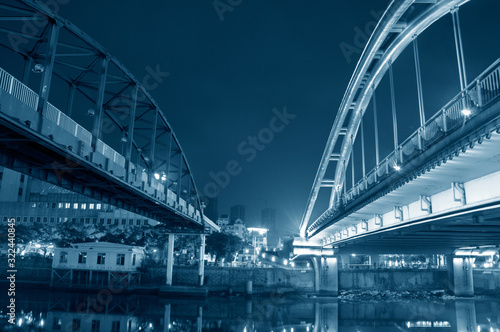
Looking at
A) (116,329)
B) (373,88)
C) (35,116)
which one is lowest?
(116,329)

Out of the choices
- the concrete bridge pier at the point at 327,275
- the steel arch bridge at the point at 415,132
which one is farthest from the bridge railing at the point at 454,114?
the concrete bridge pier at the point at 327,275

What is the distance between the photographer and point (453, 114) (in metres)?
13.2

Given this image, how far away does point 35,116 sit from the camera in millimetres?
15242

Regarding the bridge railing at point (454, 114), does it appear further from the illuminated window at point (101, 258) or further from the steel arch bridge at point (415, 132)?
the illuminated window at point (101, 258)

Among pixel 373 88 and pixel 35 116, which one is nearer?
pixel 35 116

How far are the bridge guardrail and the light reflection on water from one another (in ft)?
56.5

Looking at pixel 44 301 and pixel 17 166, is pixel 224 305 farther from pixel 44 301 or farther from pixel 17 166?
pixel 17 166

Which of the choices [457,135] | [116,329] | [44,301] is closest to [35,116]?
[457,135]

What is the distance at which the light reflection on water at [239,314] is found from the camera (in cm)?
2900

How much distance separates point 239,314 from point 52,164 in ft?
72.2

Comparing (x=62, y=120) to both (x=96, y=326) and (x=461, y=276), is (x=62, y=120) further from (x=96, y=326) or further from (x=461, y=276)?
(x=461, y=276)

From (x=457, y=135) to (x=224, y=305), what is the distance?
33695 mm

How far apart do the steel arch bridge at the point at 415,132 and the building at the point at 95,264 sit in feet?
79.4

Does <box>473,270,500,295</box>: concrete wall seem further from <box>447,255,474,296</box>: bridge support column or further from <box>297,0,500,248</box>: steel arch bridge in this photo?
<box>297,0,500,248</box>: steel arch bridge
